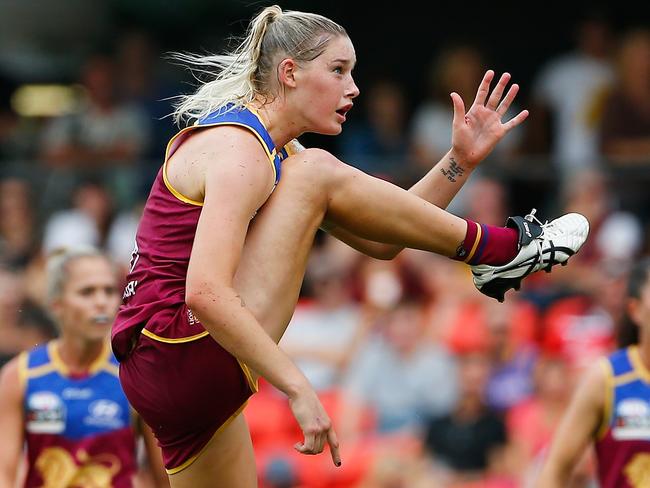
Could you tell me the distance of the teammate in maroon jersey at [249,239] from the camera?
13.0 feet

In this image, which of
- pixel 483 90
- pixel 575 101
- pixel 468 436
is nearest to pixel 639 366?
pixel 483 90

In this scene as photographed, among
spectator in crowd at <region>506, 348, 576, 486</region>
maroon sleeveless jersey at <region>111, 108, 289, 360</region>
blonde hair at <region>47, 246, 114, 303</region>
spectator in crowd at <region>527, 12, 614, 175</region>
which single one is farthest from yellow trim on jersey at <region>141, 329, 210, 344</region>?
spectator in crowd at <region>527, 12, 614, 175</region>

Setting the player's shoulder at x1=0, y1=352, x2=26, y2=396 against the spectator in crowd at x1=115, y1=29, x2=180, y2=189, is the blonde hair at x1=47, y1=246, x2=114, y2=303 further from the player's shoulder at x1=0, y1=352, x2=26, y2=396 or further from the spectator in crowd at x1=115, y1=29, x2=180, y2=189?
the spectator in crowd at x1=115, y1=29, x2=180, y2=189

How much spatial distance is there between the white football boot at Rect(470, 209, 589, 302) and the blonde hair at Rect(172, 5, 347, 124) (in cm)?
92

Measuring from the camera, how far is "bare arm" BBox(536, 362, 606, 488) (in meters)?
5.17

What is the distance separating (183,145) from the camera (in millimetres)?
4324

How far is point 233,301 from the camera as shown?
3947mm

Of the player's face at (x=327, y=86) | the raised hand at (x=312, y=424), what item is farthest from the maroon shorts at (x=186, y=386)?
the player's face at (x=327, y=86)

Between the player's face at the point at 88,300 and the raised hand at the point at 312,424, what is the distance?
1.90 meters

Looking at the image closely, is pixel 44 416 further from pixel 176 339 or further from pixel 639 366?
pixel 639 366

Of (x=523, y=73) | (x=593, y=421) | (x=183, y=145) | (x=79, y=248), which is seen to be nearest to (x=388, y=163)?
(x=523, y=73)

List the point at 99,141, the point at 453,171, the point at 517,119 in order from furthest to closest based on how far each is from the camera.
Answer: the point at 99,141, the point at 453,171, the point at 517,119

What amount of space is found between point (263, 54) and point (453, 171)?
84cm

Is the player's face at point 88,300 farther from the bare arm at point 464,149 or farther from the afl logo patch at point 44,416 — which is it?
the bare arm at point 464,149
